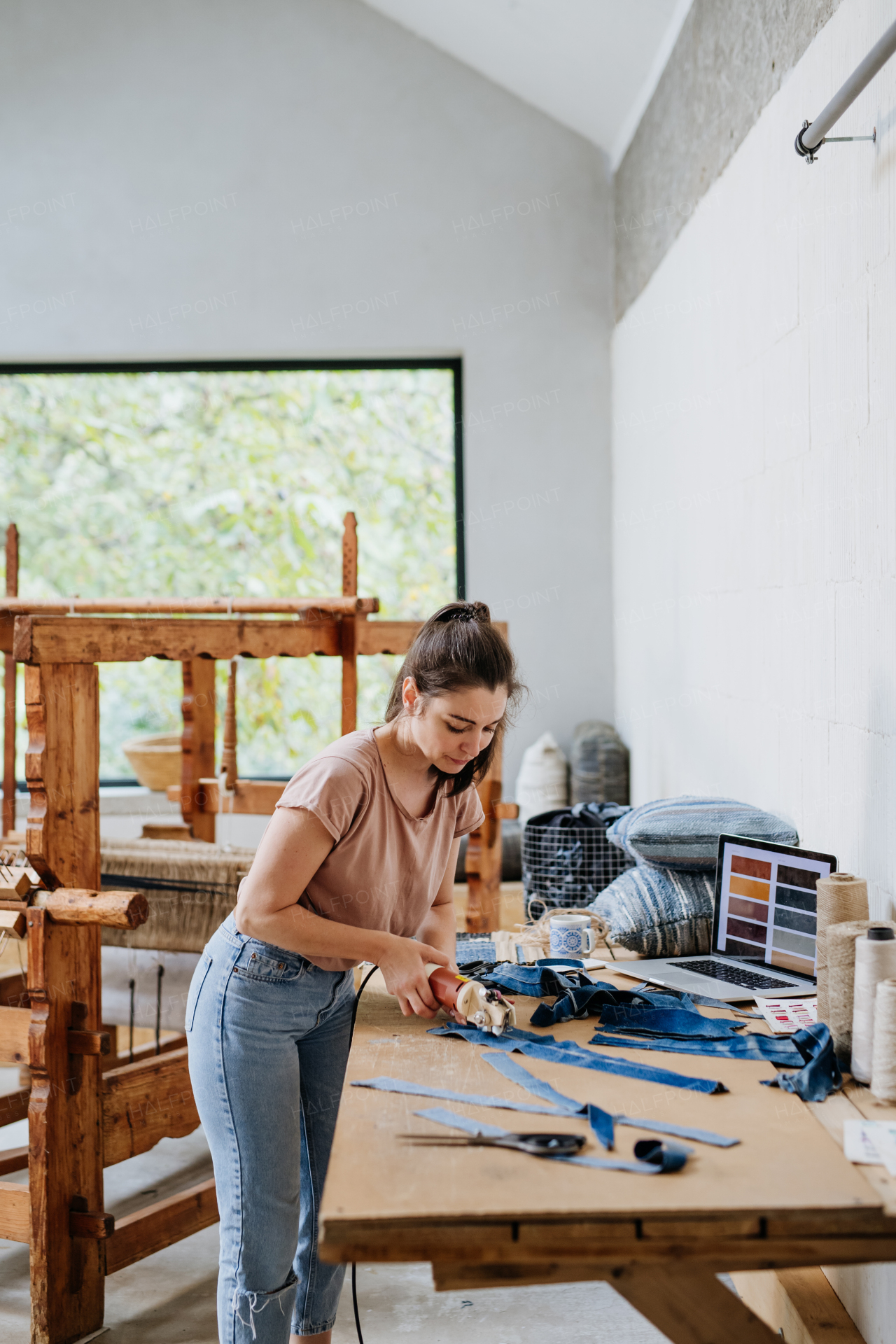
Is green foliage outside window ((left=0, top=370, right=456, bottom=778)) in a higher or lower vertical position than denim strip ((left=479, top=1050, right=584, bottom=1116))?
higher

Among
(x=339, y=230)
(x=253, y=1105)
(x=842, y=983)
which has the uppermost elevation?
(x=339, y=230)

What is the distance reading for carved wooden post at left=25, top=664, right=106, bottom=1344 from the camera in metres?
2.18

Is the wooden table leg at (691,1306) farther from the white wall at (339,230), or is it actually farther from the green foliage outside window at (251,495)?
the green foliage outside window at (251,495)

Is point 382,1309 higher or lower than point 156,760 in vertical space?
lower

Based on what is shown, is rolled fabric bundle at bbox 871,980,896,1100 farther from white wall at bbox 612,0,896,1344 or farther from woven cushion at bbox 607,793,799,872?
woven cushion at bbox 607,793,799,872

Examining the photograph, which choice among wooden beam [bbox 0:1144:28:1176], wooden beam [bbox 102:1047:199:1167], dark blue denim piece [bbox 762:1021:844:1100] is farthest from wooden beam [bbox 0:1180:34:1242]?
dark blue denim piece [bbox 762:1021:844:1100]

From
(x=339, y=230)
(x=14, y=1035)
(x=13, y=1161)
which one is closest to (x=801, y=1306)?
(x=14, y=1035)

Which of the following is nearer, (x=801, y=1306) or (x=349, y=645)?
(x=801, y=1306)

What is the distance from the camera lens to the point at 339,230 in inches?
185

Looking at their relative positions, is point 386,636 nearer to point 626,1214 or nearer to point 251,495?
point 251,495

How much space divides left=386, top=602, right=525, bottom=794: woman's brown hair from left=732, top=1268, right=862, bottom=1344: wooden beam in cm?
106

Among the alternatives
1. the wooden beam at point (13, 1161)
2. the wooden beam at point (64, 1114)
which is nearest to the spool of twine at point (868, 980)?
the wooden beam at point (64, 1114)

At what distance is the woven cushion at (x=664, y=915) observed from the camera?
2096 mm

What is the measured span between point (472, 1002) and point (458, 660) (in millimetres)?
495
